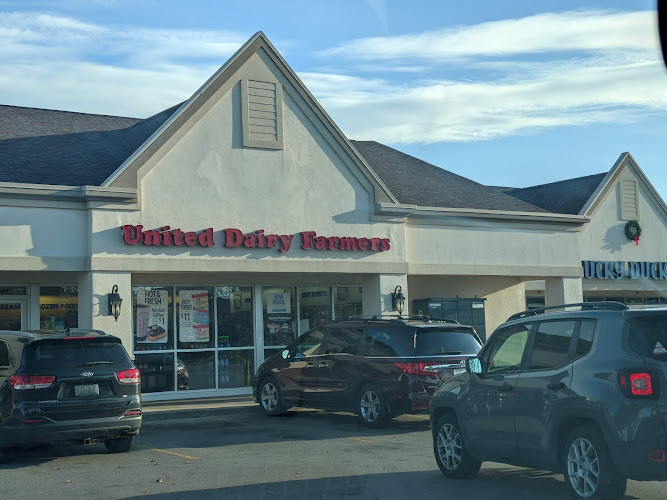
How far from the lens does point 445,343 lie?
14.7m

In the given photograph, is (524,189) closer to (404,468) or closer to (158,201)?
(158,201)

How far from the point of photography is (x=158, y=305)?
65.8 ft

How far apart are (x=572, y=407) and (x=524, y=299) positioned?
708 inches

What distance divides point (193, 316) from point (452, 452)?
11.7m

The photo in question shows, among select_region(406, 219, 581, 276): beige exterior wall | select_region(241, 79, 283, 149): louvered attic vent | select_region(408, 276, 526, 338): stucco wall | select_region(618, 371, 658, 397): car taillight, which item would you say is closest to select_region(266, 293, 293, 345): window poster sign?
select_region(406, 219, 581, 276): beige exterior wall

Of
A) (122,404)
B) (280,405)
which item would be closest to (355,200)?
(280,405)

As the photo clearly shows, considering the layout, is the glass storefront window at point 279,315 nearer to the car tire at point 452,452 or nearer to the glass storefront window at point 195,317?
the glass storefront window at point 195,317

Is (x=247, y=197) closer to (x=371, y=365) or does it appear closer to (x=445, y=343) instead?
(x=371, y=365)

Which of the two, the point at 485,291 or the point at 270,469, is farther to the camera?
the point at 485,291

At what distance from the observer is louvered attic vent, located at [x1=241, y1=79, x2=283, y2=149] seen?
19.7m

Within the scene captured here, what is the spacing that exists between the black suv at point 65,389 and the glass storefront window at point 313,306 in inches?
396

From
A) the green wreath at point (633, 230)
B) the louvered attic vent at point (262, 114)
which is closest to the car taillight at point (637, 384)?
the louvered attic vent at point (262, 114)

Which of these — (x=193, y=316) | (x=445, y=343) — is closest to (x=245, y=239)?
(x=193, y=316)

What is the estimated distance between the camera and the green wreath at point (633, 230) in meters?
26.3
